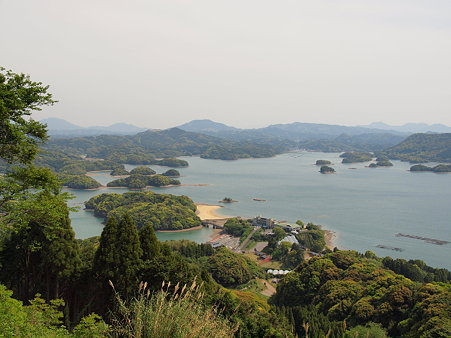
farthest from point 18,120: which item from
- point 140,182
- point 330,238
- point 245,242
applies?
point 140,182

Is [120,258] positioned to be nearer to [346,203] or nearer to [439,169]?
[346,203]

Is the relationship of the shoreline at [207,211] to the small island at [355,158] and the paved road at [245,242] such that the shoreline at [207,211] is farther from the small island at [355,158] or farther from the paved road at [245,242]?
the small island at [355,158]

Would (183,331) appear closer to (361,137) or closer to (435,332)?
(435,332)

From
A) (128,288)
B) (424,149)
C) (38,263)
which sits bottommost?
(128,288)

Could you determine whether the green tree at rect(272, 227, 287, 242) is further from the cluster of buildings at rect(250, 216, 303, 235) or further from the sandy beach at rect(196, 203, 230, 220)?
the sandy beach at rect(196, 203, 230, 220)

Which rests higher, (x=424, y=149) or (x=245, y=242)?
(x=424, y=149)

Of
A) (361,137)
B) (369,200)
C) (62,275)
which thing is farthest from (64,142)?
(361,137)
